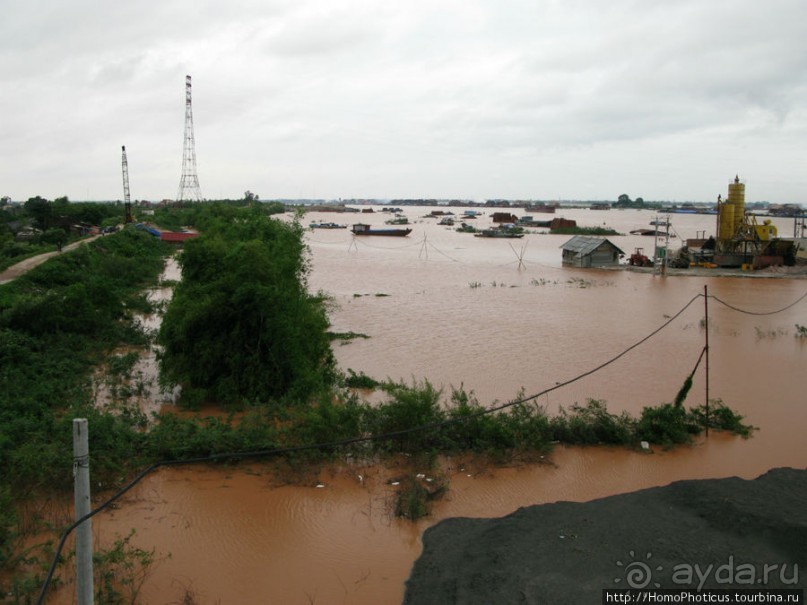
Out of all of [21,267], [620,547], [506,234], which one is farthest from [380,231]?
[620,547]

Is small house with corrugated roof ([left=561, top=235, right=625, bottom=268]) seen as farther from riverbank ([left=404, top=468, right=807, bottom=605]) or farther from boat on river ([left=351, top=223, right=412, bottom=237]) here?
riverbank ([left=404, top=468, right=807, bottom=605])

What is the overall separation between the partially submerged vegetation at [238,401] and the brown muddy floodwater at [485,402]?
37 cm

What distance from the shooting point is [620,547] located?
5121 mm

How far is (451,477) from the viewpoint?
709cm

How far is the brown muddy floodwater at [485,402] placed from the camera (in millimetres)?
5543

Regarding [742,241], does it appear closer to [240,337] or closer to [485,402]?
[485,402]

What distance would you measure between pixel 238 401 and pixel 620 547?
20.3 feet

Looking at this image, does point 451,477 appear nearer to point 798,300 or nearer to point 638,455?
point 638,455

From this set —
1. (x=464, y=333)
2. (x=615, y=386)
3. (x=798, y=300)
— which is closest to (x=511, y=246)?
(x=798, y=300)

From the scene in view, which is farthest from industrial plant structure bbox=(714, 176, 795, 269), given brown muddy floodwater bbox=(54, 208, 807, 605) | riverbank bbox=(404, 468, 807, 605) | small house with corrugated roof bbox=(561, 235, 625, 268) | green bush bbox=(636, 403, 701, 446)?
riverbank bbox=(404, 468, 807, 605)

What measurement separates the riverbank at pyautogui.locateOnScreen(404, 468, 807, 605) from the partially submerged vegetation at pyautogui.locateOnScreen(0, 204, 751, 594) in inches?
45.1

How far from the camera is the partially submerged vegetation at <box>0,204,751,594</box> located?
6781mm

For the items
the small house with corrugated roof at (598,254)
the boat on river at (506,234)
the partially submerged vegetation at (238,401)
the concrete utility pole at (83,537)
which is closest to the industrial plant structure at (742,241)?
the small house with corrugated roof at (598,254)

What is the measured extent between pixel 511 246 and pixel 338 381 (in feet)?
116
